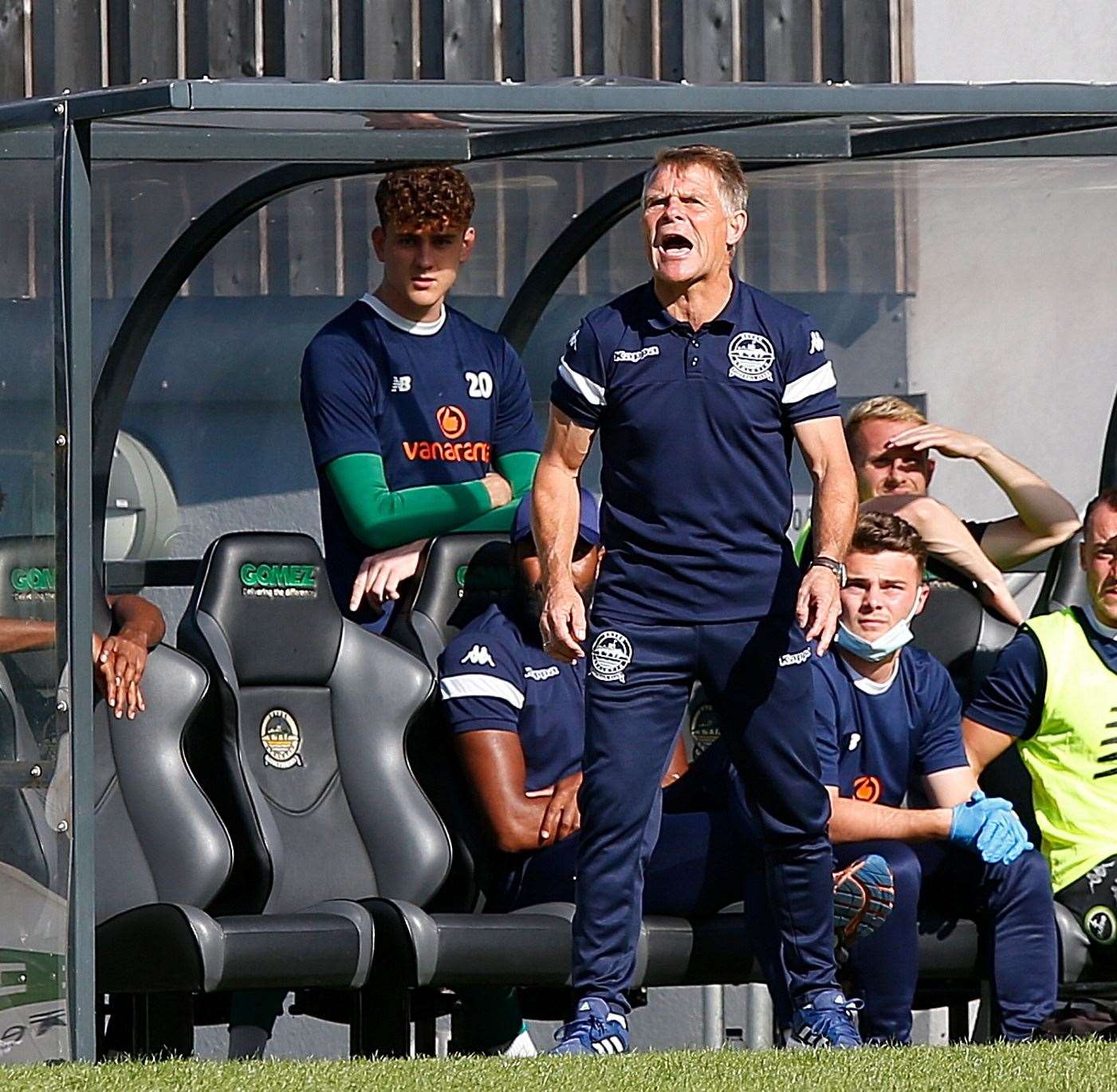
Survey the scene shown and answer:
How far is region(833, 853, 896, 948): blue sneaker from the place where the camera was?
6.03 metres

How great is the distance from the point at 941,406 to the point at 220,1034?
9.96 ft

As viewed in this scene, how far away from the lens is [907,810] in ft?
Answer: 20.9

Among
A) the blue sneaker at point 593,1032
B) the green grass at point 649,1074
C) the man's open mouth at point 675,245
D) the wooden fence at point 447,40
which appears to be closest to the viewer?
the green grass at point 649,1074

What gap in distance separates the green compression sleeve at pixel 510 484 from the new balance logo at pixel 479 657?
0.43 metres

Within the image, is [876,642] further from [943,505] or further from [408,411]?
[408,411]

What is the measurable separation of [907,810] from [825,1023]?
87cm

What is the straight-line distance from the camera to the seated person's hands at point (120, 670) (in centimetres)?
626

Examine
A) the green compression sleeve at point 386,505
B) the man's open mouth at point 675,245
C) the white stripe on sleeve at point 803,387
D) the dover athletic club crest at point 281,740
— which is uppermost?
the man's open mouth at point 675,245

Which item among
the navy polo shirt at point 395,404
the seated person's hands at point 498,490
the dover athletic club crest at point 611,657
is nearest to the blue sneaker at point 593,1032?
the dover athletic club crest at point 611,657

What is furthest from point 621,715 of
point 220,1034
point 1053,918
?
point 220,1034

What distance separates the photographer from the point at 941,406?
7836mm

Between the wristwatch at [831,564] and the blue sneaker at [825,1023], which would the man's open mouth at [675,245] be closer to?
the wristwatch at [831,564]

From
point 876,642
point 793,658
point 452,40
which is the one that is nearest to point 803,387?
point 793,658

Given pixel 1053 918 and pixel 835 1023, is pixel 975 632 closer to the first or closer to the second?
pixel 1053 918
